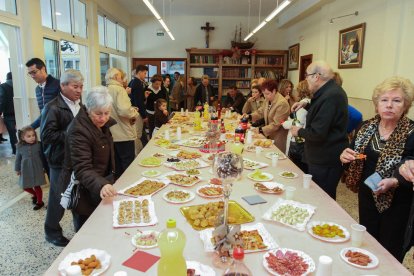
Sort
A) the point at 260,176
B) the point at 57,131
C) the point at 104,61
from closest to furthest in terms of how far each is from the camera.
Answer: the point at 260,176
the point at 57,131
the point at 104,61

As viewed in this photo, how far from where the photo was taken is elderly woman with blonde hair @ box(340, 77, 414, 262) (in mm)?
1938

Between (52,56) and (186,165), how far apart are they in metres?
4.22

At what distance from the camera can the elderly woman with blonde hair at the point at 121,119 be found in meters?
3.86

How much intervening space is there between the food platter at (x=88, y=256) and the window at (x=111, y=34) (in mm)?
7730

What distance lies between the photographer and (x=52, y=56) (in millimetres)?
5582

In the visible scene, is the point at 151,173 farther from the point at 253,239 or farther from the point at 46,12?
the point at 46,12

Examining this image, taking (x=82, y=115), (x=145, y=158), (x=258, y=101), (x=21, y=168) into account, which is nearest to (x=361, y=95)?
(x=258, y=101)

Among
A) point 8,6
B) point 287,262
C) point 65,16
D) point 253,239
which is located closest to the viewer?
point 287,262

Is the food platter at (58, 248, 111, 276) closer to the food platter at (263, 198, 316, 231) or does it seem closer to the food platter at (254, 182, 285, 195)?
the food platter at (263, 198, 316, 231)

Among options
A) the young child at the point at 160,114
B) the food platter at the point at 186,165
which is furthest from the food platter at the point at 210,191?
the young child at the point at 160,114

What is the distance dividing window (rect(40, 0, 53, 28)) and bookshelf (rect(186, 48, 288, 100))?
5.23 meters

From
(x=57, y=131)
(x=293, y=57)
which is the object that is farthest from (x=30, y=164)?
(x=293, y=57)

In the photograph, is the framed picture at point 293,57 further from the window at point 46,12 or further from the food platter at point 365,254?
the food platter at point 365,254

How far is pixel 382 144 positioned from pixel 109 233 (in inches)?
71.1
